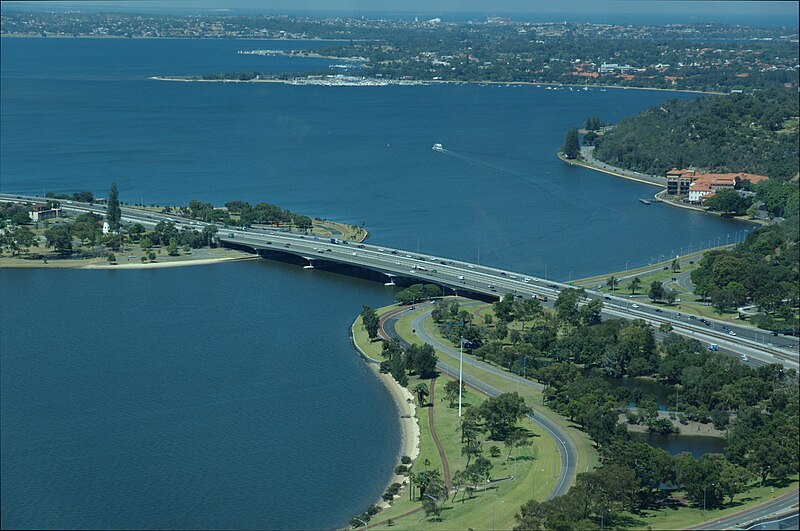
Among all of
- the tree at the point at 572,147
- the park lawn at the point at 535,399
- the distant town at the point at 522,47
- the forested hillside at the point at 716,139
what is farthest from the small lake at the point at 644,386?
the distant town at the point at 522,47

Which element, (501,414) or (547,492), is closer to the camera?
(547,492)

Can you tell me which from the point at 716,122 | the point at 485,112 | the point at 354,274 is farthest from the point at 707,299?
the point at 485,112

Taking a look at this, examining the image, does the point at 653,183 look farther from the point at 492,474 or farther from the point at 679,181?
the point at 492,474

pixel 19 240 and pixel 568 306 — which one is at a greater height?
pixel 568 306

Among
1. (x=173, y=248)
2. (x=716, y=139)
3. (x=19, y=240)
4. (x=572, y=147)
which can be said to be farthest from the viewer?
(x=572, y=147)

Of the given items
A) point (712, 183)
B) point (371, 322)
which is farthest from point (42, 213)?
point (712, 183)

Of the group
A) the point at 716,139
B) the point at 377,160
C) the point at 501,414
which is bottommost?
the point at 377,160
